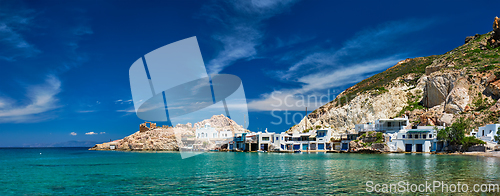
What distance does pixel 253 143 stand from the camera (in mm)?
91625

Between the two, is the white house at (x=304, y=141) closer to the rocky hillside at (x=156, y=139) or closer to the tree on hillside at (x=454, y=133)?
the tree on hillside at (x=454, y=133)

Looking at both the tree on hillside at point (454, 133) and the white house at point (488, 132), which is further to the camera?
the tree on hillside at point (454, 133)

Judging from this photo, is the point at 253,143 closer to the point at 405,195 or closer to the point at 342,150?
the point at 342,150

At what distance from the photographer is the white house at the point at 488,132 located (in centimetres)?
5531

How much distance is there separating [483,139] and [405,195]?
54.5m

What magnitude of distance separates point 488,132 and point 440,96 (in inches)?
883

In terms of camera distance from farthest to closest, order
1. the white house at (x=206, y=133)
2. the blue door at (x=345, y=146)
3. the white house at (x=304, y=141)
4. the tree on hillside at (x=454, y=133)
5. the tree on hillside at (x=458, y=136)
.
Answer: the white house at (x=206, y=133)
the white house at (x=304, y=141)
the blue door at (x=345, y=146)
the tree on hillside at (x=454, y=133)
the tree on hillside at (x=458, y=136)

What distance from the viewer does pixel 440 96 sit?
78.4m

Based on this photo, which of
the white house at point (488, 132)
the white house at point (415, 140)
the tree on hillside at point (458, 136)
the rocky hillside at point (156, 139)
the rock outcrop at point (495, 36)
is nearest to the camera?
the white house at point (488, 132)

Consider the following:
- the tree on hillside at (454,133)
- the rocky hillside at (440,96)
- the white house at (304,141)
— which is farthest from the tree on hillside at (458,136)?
the white house at (304,141)

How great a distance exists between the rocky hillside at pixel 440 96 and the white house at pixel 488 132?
153 inches

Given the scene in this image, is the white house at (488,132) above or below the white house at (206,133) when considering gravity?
above

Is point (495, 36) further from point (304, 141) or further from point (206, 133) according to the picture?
point (206, 133)

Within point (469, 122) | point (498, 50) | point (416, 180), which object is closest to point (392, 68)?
point (498, 50)
